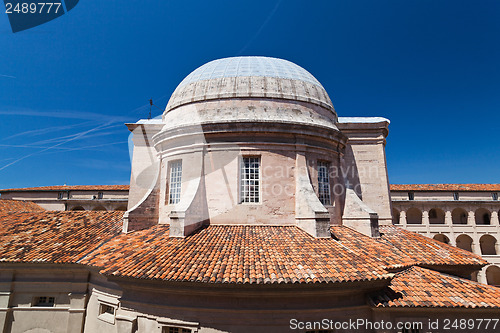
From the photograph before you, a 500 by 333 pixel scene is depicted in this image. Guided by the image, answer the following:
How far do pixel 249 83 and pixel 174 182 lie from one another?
664cm

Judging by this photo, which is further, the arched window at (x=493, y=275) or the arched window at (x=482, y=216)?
the arched window at (x=482, y=216)

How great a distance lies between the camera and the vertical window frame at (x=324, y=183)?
14.9m

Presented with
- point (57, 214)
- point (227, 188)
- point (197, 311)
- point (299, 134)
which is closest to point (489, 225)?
point (299, 134)

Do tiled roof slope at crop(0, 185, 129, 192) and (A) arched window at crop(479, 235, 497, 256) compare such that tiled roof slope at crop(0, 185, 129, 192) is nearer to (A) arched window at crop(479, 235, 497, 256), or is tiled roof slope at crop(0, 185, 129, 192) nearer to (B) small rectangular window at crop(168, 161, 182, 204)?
(B) small rectangular window at crop(168, 161, 182, 204)

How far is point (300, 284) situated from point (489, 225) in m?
44.5

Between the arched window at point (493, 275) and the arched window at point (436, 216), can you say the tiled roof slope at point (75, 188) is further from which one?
the arched window at point (493, 275)

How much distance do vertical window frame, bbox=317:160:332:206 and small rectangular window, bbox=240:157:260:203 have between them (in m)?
3.37

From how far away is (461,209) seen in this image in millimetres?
41750

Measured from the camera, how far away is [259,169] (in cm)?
1390

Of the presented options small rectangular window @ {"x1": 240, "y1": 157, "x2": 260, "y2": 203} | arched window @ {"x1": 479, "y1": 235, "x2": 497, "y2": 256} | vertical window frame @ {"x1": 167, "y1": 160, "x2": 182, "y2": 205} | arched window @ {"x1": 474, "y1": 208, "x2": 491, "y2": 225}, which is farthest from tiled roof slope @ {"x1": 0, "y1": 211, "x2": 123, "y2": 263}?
arched window @ {"x1": 479, "y1": 235, "x2": 497, "y2": 256}

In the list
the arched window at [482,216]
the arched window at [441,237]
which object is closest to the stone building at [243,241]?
the arched window at [441,237]

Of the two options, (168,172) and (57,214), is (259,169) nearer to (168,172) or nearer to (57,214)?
(168,172)

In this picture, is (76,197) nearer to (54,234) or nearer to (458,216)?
(54,234)

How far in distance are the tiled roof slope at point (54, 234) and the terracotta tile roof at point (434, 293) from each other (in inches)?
494
